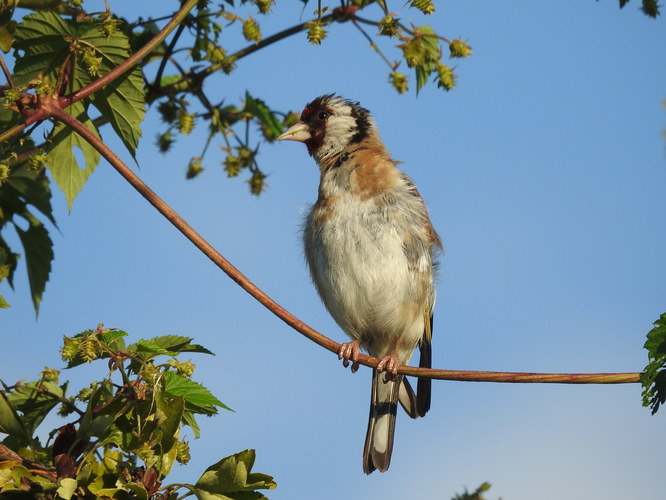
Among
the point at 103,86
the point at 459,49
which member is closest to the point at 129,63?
the point at 103,86

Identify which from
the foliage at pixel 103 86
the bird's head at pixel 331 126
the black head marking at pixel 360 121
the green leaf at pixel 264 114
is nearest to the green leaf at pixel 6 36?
the foliage at pixel 103 86

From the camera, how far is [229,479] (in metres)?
2.52

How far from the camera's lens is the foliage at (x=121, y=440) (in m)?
A: 2.43

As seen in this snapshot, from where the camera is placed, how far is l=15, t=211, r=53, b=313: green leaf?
4305mm

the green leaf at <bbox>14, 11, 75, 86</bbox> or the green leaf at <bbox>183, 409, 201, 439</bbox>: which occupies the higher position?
the green leaf at <bbox>14, 11, 75, 86</bbox>

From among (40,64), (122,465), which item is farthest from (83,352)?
(40,64)

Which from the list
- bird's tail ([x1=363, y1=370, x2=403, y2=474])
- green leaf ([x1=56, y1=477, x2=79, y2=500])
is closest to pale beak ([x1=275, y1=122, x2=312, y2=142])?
bird's tail ([x1=363, y1=370, x2=403, y2=474])

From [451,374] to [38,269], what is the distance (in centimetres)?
241

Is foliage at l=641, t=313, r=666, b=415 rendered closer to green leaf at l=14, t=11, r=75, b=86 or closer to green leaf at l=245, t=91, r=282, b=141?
green leaf at l=14, t=11, r=75, b=86

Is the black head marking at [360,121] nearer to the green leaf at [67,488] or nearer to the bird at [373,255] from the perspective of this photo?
the bird at [373,255]

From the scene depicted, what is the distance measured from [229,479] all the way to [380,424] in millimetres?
3269

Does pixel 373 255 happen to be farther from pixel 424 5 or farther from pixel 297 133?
pixel 424 5

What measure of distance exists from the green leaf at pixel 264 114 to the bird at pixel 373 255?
2.5 inches

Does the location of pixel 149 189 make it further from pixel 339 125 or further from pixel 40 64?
pixel 339 125
